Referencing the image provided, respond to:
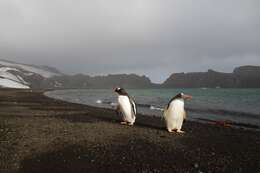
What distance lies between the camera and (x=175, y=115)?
13195 millimetres

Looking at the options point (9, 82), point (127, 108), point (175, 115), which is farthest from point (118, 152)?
point (9, 82)

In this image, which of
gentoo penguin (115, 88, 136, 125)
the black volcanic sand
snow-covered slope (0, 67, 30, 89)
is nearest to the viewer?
the black volcanic sand

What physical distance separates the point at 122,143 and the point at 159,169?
2624mm

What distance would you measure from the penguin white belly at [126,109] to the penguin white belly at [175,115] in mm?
2390

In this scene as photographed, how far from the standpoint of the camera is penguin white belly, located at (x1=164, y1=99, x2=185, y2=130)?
43.4 ft

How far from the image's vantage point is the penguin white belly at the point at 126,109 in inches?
604

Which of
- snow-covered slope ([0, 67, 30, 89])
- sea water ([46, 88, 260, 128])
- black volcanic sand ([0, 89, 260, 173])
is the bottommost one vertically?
black volcanic sand ([0, 89, 260, 173])

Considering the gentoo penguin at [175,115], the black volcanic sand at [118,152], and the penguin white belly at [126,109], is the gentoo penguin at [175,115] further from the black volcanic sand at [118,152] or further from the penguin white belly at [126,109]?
the penguin white belly at [126,109]

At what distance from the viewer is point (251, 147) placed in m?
10.6

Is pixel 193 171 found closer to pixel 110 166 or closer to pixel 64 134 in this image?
pixel 110 166

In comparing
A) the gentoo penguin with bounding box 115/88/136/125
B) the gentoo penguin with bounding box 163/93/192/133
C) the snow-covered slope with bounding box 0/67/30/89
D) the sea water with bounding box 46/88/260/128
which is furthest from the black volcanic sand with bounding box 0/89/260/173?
the snow-covered slope with bounding box 0/67/30/89

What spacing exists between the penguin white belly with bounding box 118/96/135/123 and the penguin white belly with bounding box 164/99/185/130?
2.39 m

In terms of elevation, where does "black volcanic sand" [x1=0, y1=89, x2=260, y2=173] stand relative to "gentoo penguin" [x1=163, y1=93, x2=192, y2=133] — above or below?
below

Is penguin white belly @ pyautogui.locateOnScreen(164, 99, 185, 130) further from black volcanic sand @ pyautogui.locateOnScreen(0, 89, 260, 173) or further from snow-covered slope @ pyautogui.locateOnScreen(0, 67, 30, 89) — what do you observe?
snow-covered slope @ pyautogui.locateOnScreen(0, 67, 30, 89)
